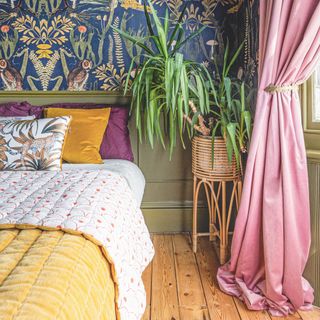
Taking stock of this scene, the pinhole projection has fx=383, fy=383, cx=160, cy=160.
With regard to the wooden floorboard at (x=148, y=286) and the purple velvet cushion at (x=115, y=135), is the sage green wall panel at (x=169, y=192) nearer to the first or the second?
the purple velvet cushion at (x=115, y=135)

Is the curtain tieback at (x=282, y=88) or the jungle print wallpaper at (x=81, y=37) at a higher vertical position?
the jungle print wallpaper at (x=81, y=37)

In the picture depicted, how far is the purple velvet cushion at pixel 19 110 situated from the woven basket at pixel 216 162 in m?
1.22

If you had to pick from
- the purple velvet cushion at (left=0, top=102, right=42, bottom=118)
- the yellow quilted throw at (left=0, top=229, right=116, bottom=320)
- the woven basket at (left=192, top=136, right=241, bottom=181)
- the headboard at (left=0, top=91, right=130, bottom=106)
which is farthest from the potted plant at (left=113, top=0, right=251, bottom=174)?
the yellow quilted throw at (left=0, top=229, right=116, bottom=320)

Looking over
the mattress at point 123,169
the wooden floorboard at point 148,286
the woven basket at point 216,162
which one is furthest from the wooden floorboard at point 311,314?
the mattress at point 123,169

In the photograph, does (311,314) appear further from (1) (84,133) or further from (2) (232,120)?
(1) (84,133)

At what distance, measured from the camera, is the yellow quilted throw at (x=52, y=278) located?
83 cm

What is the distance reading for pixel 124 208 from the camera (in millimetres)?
1745

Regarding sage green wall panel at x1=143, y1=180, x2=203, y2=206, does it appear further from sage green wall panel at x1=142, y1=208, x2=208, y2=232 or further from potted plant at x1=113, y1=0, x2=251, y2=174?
potted plant at x1=113, y1=0, x2=251, y2=174

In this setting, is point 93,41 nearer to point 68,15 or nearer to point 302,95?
point 68,15

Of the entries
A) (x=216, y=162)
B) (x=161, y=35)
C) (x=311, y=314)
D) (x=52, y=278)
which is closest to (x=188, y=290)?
(x=311, y=314)

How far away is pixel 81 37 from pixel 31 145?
104 cm

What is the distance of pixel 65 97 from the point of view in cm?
294

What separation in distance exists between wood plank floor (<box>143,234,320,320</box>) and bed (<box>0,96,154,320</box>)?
1.00ft

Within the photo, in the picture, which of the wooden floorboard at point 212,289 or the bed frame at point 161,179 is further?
the bed frame at point 161,179
